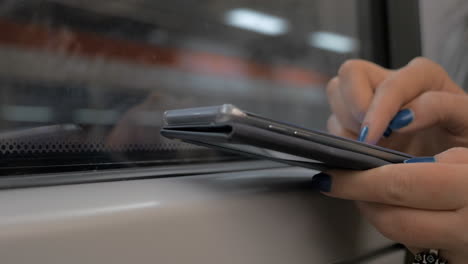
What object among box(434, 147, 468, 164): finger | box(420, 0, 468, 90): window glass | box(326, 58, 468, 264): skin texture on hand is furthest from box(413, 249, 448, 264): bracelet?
box(420, 0, 468, 90): window glass

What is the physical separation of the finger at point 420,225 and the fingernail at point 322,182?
6 centimetres

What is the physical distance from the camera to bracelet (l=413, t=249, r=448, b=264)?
408mm

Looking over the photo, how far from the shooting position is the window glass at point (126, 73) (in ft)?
1.39

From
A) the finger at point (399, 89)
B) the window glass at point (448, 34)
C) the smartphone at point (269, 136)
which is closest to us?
the smartphone at point (269, 136)

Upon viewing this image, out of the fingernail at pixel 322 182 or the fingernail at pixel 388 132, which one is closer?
the fingernail at pixel 322 182

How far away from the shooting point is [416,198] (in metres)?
0.34

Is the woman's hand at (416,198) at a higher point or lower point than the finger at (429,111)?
lower

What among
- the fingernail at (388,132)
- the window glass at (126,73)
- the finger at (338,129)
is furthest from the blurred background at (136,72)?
the fingernail at (388,132)

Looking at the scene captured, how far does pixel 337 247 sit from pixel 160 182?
24 cm

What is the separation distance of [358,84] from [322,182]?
23 cm

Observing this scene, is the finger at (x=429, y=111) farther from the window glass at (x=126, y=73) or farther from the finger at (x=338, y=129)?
the window glass at (x=126, y=73)

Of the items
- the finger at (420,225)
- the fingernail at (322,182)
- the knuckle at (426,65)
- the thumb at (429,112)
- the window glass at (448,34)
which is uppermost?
the window glass at (448,34)

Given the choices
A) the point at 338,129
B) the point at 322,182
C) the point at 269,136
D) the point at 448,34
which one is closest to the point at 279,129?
the point at 269,136

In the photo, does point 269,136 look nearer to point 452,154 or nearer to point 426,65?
point 452,154
